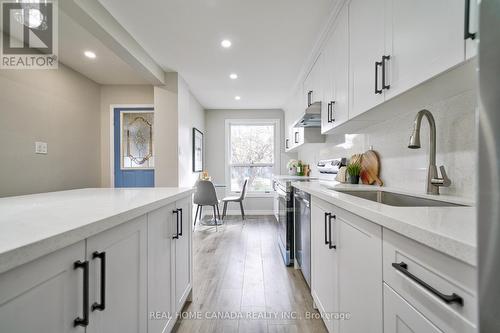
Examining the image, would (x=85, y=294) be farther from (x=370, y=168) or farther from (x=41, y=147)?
(x=41, y=147)

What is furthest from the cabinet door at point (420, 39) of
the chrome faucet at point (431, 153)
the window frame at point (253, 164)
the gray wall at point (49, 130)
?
the window frame at point (253, 164)

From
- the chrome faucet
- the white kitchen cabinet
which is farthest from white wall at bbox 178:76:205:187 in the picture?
the chrome faucet

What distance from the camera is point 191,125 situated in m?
4.25

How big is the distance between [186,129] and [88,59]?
1594mm

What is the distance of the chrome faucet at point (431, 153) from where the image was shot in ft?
3.80

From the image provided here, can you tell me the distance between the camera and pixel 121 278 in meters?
0.90

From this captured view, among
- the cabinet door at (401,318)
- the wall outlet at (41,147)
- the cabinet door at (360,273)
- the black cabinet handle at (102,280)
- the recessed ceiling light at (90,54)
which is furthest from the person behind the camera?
the recessed ceiling light at (90,54)

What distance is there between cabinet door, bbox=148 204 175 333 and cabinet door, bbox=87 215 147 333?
65 millimetres

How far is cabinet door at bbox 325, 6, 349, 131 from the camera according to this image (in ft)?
5.92

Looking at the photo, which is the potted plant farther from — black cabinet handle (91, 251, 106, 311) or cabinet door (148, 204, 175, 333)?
black cabinet handle (91, 251, 106, 311)

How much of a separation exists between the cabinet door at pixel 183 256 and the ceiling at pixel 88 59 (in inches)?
85.3

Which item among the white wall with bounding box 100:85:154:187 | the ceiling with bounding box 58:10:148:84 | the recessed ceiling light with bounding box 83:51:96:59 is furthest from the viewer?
the white wall with bounding box 100:85:154:187

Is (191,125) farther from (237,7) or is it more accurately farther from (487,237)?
(487,237)

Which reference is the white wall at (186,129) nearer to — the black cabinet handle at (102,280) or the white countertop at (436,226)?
the black cabinet handle at (102,280)
